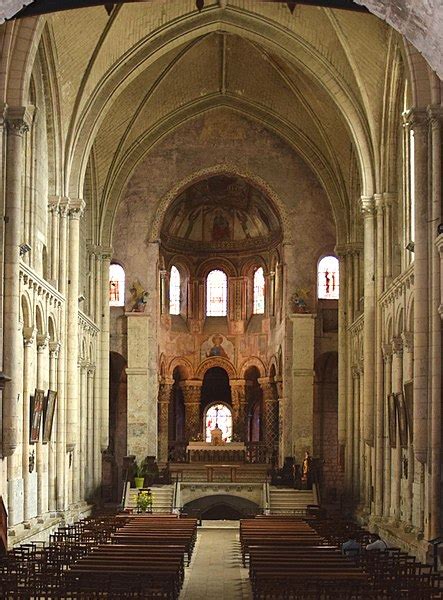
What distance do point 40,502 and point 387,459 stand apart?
10.5m

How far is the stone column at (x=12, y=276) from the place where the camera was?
1022 inches

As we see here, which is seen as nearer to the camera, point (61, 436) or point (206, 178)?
point (61, 436)

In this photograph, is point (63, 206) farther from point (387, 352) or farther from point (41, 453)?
point (387, 352)

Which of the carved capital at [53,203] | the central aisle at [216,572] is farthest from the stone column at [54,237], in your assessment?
the central aisle at [216,572]

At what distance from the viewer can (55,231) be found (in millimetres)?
35531

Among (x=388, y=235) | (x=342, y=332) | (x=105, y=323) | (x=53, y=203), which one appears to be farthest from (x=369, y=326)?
(x=105, y=323)

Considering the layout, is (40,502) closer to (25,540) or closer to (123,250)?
(25,540)

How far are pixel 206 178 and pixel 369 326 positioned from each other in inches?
624

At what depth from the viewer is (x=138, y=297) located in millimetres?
48906

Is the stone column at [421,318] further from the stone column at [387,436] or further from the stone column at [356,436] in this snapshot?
the stone column at [356,436]

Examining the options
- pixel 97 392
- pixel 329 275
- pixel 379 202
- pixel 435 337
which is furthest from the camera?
pixel 329 275

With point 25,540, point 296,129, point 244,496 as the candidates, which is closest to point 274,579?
point 25,540

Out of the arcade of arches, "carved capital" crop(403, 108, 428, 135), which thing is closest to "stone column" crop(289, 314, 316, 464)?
the arcade of arches

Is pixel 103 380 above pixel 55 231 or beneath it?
beneath
